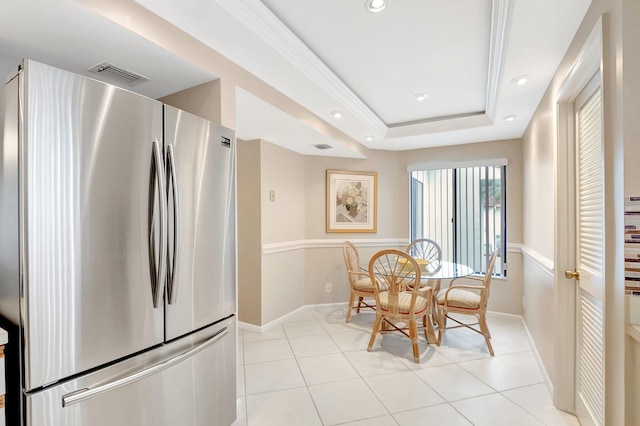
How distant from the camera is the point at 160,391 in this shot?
1.35 metres

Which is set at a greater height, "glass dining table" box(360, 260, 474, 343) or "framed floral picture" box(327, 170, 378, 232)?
"framed floral picture" box(327, 170, 378, 232)

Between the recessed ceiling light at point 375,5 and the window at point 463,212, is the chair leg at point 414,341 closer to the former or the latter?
the window at point 463,212

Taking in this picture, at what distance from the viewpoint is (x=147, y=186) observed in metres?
1.31

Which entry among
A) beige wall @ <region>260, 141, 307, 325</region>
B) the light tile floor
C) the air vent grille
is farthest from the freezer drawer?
the air vent grille

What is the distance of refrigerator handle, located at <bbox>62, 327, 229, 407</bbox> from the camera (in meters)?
Answer: 1.08

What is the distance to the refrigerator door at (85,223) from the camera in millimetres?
1006

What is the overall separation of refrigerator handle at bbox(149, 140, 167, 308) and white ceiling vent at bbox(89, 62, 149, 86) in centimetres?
74

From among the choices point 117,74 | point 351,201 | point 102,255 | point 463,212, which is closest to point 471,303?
point 463,212

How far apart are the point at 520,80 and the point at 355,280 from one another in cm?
274

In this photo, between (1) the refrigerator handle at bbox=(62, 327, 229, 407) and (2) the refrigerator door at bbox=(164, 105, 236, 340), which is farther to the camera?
(2) the refrigerator door at bbox=(164, 105, 236, 340)

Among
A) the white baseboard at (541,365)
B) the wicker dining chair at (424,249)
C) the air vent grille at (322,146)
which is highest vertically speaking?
the air vent grille at (322,146)

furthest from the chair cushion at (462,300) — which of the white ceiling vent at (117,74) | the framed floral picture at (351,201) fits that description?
the white ceiling vent at (117,74)

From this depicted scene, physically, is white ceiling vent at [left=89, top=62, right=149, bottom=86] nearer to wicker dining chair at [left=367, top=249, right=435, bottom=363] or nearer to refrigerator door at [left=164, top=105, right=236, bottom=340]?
refrigerator door at [left=164, top=105, right=236, bottom=340]

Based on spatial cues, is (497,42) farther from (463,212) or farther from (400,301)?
(463,212)
